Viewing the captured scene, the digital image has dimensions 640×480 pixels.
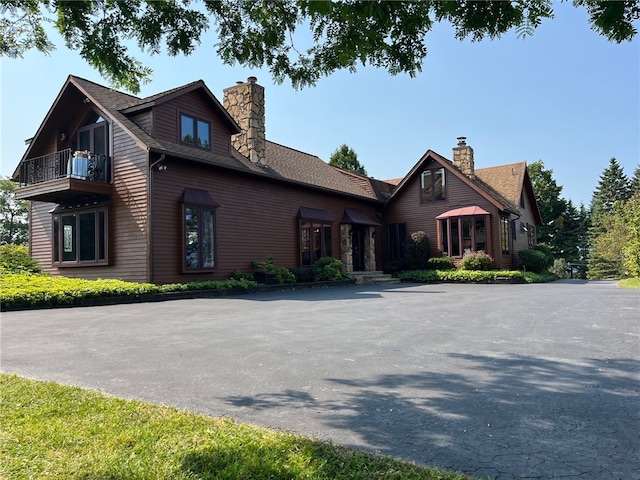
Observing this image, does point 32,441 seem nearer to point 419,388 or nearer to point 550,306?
point 419,388

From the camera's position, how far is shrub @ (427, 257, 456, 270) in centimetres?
2162

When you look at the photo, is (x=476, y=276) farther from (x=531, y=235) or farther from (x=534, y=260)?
(x=531, y=235)

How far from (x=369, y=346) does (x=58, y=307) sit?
8413 mm

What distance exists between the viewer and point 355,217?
74.1 feet

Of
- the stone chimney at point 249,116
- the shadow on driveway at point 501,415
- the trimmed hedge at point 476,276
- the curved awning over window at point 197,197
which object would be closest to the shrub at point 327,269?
the trimmed hedge at point 476,276

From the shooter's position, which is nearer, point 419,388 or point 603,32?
point 603,32

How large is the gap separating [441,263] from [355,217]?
486cm

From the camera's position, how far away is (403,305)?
10531 millimetres

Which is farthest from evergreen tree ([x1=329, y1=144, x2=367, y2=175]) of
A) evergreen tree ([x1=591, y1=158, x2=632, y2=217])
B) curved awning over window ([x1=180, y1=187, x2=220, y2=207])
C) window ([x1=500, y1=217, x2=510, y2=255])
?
evergreen tree ([x1=591, y1=158, x2=632, y2=217])

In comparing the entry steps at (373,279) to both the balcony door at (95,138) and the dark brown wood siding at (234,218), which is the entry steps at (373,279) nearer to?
the dark brown wood siding at (234,218)

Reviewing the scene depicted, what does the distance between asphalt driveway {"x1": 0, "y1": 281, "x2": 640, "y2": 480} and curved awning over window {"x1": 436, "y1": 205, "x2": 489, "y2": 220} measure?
43.5ft

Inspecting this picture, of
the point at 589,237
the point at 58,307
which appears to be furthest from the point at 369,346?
the point at 589,237

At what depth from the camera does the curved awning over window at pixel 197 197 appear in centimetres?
1446

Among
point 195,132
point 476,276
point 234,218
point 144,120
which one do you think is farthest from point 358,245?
point 144,120
